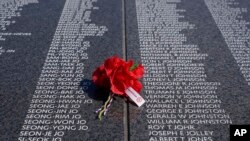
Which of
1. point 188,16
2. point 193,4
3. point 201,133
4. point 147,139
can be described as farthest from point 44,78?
point 193,4

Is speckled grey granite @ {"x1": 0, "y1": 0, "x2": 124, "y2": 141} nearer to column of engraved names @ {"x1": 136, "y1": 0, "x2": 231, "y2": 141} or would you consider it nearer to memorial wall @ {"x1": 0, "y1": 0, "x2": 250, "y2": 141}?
memorial wall @ {"x1": 0, "y1": 0, "x2": 250, "y2": 141}

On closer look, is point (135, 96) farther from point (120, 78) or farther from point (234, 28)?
point (234, 28)

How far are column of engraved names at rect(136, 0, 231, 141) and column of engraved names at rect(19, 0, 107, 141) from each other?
0.50 metres

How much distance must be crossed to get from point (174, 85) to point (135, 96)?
1.39ft

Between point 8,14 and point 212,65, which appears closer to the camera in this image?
point 212,65

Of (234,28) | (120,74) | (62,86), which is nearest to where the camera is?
(120,74)

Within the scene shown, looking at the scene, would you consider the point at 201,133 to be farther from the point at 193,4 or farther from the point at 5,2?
the point at 5,2

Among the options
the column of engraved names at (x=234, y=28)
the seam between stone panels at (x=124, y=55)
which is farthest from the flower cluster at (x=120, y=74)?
the column of engraved names at (x=234, y=28)

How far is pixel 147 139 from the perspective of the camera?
246 centimetres

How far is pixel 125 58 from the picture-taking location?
333 cm

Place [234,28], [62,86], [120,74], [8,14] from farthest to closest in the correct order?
[8,14]
[234,28]
[62,86]
[120,74]

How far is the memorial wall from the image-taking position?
101 inches

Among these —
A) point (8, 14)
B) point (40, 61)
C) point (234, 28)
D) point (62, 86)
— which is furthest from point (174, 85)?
point (8, 14)

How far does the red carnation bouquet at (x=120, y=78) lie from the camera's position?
2.64 m
